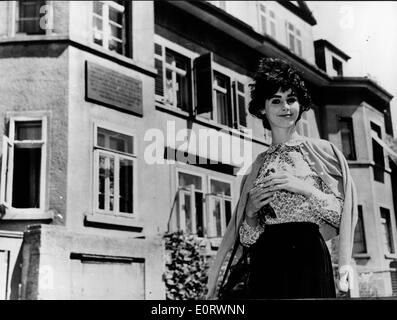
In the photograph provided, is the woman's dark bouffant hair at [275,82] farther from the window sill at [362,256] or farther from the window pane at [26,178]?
the window pane at [26,178]

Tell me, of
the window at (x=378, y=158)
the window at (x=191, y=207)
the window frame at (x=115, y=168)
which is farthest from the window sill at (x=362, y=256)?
the window frame at (x=115, y=168)

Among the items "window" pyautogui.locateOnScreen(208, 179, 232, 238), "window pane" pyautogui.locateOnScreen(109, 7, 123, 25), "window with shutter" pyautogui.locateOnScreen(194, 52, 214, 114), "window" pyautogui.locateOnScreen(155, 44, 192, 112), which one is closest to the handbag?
"window" pyautogui.locateOnScreen(208, 179, 232, 238)

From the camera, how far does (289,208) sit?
4.93 ft

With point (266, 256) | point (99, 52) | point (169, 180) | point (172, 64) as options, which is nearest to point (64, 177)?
point (169, 180)

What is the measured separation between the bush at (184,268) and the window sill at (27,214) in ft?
2.25

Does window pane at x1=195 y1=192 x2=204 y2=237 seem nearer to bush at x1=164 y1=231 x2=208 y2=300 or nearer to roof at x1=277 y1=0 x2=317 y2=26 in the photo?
bush at x1=164 y1=231 x2=208 y2=300

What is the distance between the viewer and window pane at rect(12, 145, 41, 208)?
256 cm

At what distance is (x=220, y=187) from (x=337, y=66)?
2.39ft

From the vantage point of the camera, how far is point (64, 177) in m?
2.79

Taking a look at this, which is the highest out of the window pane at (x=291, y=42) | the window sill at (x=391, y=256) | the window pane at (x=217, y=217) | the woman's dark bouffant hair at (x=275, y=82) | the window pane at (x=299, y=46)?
the window pane at (x=291, y=42)

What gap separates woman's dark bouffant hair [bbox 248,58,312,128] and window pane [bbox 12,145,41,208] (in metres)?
1.36

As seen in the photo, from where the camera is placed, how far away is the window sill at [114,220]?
9.62ft

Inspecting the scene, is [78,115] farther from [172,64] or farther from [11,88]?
[172,64]

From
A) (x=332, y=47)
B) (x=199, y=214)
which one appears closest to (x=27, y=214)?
(x=199, y=214)
